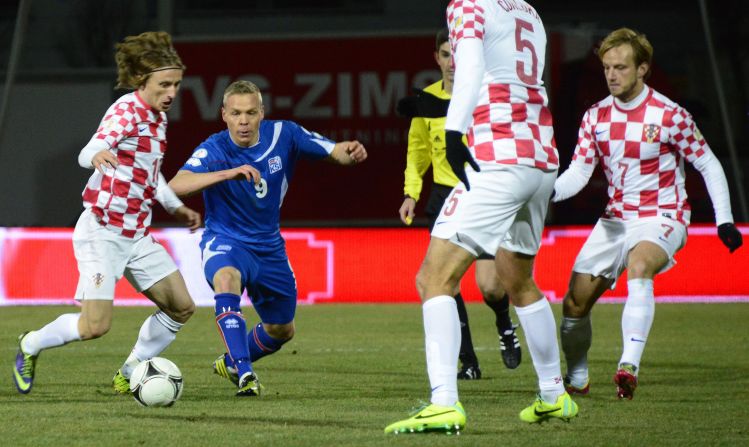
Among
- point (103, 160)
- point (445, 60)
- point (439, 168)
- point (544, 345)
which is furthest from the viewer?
point (439, 168)

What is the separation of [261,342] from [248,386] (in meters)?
0.64

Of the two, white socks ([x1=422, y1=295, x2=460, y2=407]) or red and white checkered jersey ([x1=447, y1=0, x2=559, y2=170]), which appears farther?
red and white checkered jersey ([x1=447, y1=0, x2=559, y2=170])

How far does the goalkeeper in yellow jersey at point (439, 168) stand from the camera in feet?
26.3

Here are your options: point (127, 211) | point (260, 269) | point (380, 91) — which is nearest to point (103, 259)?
point (127, 211)

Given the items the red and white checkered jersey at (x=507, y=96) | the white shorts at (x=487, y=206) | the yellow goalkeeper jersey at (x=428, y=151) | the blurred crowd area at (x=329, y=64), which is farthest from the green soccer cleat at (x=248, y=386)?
the blurred crowd area at (x=329, y=64)

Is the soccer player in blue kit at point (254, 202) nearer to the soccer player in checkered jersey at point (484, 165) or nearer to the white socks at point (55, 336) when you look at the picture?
the white socks at point (55, 336)

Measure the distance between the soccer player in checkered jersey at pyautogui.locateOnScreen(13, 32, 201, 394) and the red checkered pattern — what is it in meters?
Result: 2.01

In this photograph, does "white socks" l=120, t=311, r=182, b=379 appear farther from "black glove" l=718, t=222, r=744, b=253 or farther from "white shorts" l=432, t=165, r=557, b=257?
"black glove" l=718, t=222, r=744, b=253

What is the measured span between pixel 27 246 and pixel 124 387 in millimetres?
7016

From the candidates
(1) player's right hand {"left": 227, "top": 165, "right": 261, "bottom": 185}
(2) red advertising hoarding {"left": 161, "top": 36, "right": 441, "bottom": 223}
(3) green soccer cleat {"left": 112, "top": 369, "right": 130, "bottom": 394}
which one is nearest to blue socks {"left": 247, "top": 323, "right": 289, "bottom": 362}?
(3) green soccer cleat {"left": 112, "top": 369, "right": 130, "bottom": 394}

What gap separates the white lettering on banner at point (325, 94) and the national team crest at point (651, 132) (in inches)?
361

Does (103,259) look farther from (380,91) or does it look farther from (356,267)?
(380,91)

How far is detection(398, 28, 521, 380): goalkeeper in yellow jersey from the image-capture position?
26.3 feet

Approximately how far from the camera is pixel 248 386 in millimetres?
6664
